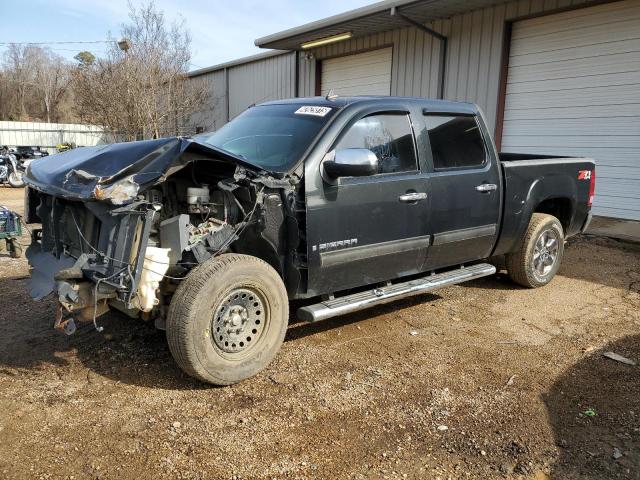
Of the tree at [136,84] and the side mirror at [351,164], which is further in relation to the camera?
the tree at [136,84]

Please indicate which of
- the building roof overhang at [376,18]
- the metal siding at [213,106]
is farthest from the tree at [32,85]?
the building roof overhang at [376,18]

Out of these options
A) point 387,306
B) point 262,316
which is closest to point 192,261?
point 262,316

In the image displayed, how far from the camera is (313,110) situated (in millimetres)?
4266

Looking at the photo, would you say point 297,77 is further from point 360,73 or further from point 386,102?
point 386,102

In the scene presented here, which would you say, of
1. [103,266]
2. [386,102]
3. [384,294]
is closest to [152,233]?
[103,266]

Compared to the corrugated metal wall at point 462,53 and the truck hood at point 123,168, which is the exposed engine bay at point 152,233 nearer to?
the truck hood at point 123,168

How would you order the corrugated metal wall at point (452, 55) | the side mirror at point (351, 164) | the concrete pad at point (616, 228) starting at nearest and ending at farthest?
the side mirror at point (351, 164), the concrete pad at point (616, 228), the corrugated metal wall at point (452, 55)

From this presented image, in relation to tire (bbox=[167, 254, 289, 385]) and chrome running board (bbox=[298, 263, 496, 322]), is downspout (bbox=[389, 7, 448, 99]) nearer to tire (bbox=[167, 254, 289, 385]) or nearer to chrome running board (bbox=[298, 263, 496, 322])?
chrome running board (bbox=[298, 263, 496, 322])

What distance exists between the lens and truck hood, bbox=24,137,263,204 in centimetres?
317

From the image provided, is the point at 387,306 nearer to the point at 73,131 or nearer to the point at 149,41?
the point at 149,41

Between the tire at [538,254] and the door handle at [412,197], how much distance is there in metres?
1.84

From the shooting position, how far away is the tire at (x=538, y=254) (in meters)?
5.66

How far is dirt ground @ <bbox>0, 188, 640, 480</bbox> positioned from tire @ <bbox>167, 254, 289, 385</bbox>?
19cm

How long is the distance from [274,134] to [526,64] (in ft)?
26.8
